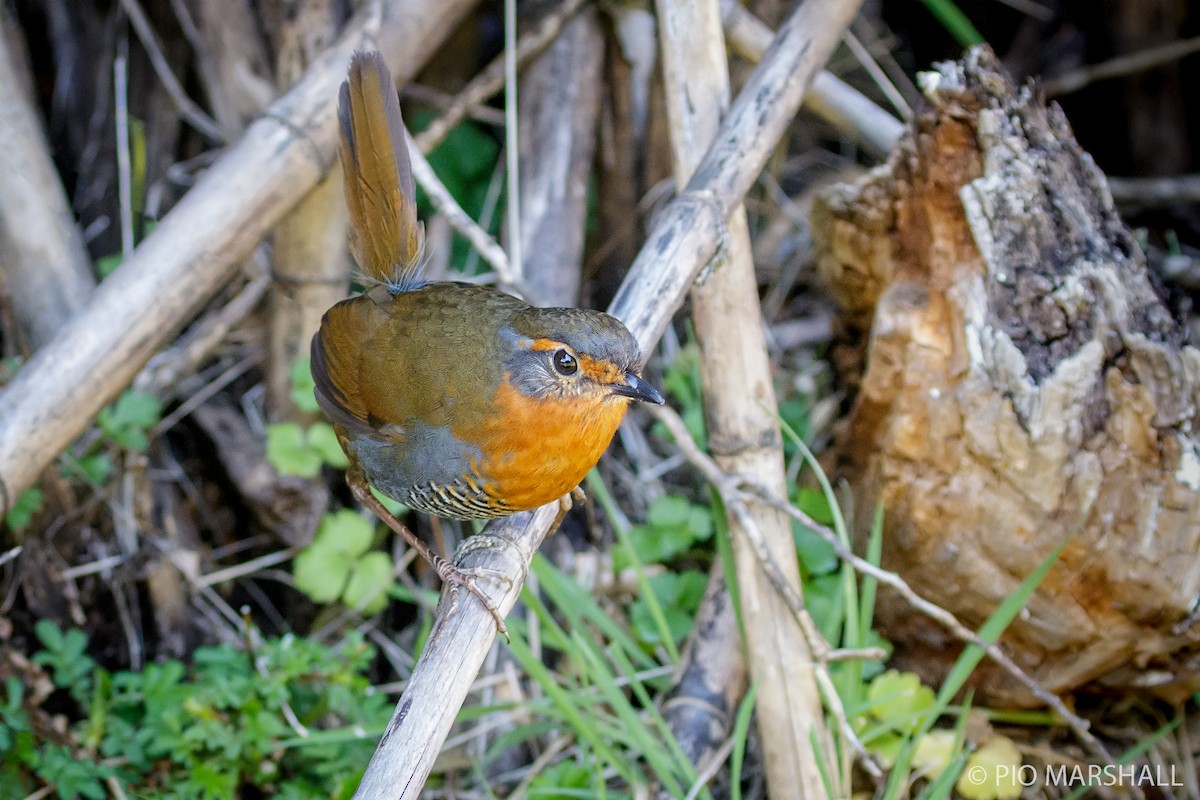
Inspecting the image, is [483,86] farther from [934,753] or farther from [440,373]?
[934,753]

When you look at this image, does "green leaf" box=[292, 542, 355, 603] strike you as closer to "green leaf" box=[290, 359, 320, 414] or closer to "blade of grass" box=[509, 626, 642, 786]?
"green leaf" box=[290, 359, 320, 414]

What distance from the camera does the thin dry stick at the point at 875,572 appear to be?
8.57ft

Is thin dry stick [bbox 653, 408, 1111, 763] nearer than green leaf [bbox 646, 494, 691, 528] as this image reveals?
Yes

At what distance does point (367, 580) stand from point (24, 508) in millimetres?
989

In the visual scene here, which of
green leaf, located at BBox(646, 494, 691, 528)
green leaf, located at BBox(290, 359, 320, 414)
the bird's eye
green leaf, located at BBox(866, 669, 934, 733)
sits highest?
the bird's eye

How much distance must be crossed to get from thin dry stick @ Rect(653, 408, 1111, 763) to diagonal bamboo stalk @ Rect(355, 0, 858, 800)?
409 millimetres

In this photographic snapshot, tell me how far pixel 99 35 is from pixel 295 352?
1.59 m

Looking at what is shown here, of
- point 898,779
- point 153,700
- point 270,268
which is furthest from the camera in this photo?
point 270,268

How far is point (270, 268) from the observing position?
365 centimetres

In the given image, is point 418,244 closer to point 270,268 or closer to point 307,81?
point 307,81

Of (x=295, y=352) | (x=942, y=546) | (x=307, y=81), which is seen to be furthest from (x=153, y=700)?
(x=942, y=546)

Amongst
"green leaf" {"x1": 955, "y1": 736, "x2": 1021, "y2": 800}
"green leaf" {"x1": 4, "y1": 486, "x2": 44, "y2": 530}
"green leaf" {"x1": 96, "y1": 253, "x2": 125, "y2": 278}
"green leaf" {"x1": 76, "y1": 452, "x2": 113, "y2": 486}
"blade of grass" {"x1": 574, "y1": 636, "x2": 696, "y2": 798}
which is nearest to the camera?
"blade of grass" {"x1": 574, "y1": 636, "x2": 696, "y2": 798}

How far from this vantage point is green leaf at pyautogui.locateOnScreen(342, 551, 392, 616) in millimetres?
3297

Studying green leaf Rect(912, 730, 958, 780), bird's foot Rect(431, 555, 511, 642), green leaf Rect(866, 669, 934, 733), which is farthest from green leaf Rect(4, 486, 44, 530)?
green leaf Rect(912, 730, 958, 780)
